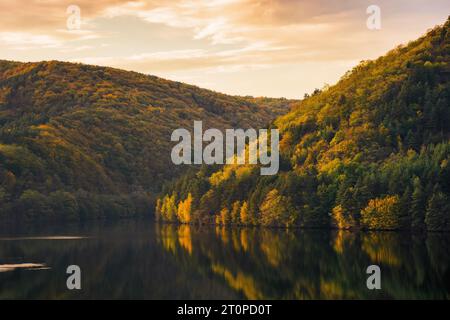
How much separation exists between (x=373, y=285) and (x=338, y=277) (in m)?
7.74

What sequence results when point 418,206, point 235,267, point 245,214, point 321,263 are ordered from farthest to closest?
point 245,214 < point 418,206 < point 235,267 < point 321,263

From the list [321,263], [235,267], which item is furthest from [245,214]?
[321,263]

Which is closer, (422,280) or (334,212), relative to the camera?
(422,280)

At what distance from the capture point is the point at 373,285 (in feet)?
269

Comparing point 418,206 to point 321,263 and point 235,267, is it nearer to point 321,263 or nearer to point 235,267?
point 321,263

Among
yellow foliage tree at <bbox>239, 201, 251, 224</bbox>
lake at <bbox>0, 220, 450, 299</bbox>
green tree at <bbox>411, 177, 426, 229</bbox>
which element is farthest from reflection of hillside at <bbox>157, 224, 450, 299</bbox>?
yellow foliage tree at <bbox>239, 201, 251, 224</bbox>

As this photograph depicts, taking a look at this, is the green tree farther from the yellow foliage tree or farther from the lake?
the yellow foliage tree

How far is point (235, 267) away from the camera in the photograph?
102875 millimetres

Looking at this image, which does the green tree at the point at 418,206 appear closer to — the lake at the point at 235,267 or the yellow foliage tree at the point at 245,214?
the lake at the point at 235,267

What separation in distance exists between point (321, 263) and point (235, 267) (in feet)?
30.5

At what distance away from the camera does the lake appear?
8131 centimetres

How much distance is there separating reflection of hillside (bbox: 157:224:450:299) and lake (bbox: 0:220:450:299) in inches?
3.6
